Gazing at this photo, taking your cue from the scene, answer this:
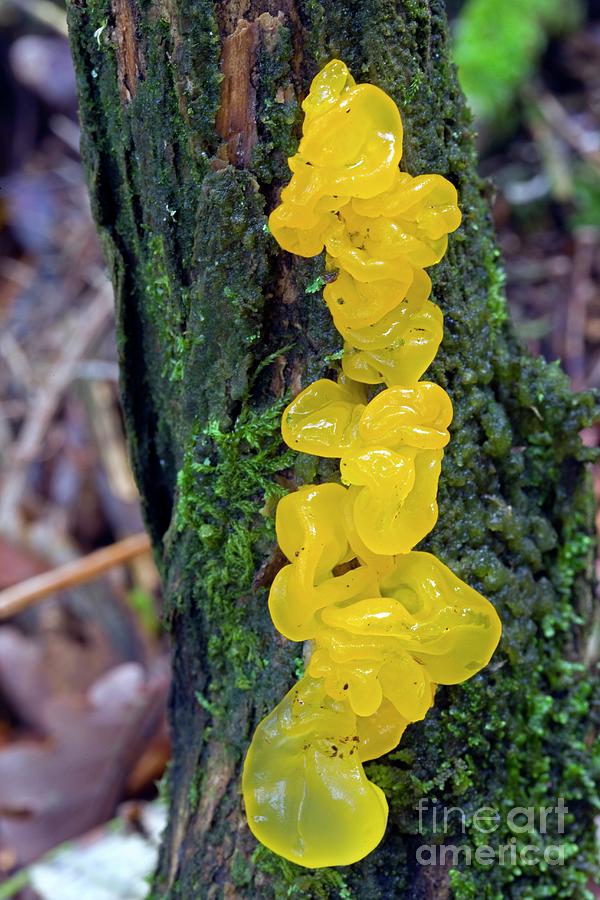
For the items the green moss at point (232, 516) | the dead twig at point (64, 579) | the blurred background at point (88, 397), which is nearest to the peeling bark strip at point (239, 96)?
the green moss at point (232, 516)

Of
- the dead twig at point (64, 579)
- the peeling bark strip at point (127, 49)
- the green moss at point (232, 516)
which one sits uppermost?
Result: the peeling bark strip at point (127, 49)

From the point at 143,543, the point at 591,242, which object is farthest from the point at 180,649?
the point at 591,242

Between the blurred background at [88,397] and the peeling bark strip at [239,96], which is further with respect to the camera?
the blurred background at [88,397]

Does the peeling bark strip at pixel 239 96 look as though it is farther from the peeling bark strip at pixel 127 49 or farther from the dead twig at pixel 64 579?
the dead twig at pixel 64 579

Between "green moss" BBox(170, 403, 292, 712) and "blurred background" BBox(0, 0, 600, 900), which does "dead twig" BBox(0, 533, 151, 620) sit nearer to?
"blurred background" BBox(0, 0, 600, 900)

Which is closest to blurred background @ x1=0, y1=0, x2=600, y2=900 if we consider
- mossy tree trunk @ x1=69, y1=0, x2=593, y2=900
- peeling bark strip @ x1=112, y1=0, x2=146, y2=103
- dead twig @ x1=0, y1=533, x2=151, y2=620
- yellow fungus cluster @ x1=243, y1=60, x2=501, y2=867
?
dead twig @ x1=0, y1=533, x2=151, y2=620
